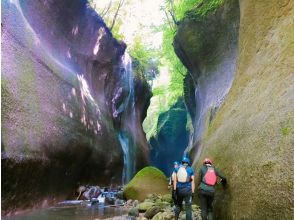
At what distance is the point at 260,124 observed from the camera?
640 cm

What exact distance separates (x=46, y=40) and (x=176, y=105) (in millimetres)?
29121

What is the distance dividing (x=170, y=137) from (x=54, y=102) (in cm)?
3180

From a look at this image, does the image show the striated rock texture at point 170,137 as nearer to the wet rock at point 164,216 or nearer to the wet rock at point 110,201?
the wet rock at point 110,201

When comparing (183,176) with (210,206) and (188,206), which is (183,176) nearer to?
(188,206)

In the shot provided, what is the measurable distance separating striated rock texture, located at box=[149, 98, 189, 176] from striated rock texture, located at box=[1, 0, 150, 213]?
17.4 metres

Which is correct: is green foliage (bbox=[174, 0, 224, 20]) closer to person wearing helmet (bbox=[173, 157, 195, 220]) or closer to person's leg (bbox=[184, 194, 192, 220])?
person wearing helmet (bbox=[173, 157, 195, 220])

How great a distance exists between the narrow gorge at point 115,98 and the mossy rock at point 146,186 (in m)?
2.46

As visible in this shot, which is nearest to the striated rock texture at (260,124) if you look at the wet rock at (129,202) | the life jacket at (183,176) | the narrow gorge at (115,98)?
the narrow gorge at (115,98)

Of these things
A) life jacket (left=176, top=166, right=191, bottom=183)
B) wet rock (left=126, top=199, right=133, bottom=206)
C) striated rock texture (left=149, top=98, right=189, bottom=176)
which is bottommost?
wet rock (left=126, top=199, right=133, bottom=206)

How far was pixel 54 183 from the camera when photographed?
39.7 ft

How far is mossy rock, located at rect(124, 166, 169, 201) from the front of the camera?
48.4 ft

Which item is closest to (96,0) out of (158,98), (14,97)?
(14,97)

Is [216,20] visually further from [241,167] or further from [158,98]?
[158,98]

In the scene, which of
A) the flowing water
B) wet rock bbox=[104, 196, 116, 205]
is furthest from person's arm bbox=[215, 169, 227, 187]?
the flowing water
